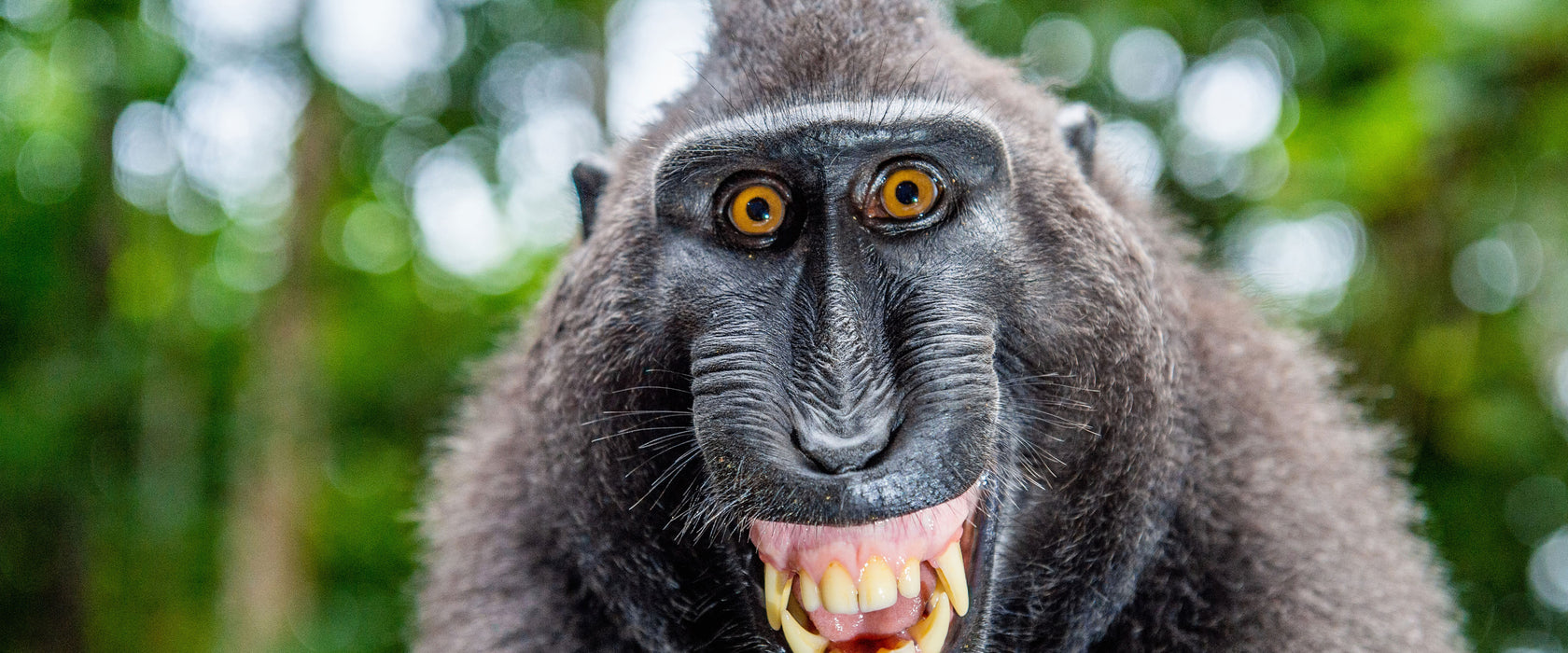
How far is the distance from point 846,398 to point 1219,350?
1.60 metres

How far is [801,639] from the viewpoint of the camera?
7.79ft

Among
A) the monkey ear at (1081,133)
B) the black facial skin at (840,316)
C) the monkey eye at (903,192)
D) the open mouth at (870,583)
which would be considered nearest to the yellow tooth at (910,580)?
the open mouth at (870,583)

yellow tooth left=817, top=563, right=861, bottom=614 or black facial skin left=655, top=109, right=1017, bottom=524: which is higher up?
black facial skin left=655, top=109, right=1017, bottom=524

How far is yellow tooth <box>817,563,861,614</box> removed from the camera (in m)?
2.26

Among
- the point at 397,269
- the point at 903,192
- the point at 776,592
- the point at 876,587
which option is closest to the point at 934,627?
the point at 876,587

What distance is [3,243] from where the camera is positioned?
13.1m

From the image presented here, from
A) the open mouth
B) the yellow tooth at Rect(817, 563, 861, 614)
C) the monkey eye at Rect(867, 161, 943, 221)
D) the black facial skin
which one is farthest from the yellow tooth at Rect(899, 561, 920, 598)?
the monkey eye at Rect(867, 161, 943, 221)

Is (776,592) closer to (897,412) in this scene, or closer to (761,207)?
(897,412)

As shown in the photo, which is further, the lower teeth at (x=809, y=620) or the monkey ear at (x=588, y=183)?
the monkey ear at (x=588, y=183)

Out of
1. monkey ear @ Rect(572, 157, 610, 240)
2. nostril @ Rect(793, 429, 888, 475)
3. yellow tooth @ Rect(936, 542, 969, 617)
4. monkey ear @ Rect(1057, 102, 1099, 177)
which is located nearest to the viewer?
nostril @ Rect(793, 429, 888, 475)

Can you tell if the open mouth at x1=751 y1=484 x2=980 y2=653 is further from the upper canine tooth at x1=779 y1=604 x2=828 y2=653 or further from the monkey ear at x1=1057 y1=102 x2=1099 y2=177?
the monkey ear at x1=1057 y1=102 x2=1099 y2=177

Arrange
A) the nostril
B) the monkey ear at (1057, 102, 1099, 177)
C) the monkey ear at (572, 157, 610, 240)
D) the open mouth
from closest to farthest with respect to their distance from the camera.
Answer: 1. the nostril
2. the open mouth
3. the monkey ear at (1057, 102, 1099, 177)
4. the monkey ear at (572, 157, 610, 240)

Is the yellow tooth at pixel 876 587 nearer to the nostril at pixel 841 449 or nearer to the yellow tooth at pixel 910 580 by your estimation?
the yellow tooth at pixel 910 580

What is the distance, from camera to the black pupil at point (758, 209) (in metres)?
2.53
